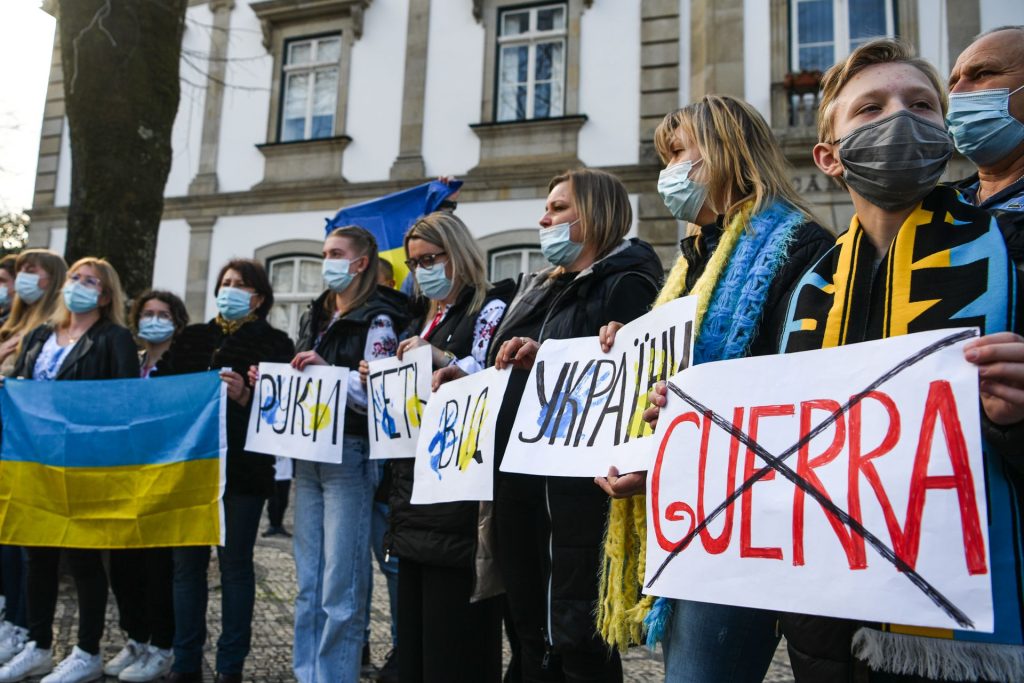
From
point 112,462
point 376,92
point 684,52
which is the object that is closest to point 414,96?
point 376,92

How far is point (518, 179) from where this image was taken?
1156 centimetres

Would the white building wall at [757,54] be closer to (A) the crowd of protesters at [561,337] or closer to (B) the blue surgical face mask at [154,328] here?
(A) the crowd of protesters at [561,337]

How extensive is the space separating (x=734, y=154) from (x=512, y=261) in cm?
990

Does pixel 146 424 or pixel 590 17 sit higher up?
pixel 590 17

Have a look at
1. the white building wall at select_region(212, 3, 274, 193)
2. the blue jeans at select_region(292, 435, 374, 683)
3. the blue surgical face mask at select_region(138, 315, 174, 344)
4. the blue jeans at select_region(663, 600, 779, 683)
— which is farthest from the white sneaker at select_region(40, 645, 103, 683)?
the white building wall at select_region(212, 3, 274, 193)

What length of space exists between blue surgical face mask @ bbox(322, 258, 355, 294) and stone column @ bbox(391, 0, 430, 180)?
867 cm

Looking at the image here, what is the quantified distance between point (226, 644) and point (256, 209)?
35.1ft

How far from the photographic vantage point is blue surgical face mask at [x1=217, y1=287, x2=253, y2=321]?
3.97 m

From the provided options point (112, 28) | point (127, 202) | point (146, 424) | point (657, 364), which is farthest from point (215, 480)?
point (112, 28)

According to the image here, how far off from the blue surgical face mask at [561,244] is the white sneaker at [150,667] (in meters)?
2.77

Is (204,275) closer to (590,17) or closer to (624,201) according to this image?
(590,17)

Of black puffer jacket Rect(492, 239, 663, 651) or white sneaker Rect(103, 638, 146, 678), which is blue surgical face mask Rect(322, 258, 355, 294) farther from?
white sneaker Rect(103, 638, 146, 678)

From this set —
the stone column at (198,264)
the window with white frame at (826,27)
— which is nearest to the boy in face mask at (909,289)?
the window with white frame at (826,27)

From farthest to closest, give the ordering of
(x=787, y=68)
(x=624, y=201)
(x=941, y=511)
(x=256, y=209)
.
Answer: (x=256, y=209) → (x=787, y=68) → (x=624, y=201) → (x=941, y=511)
